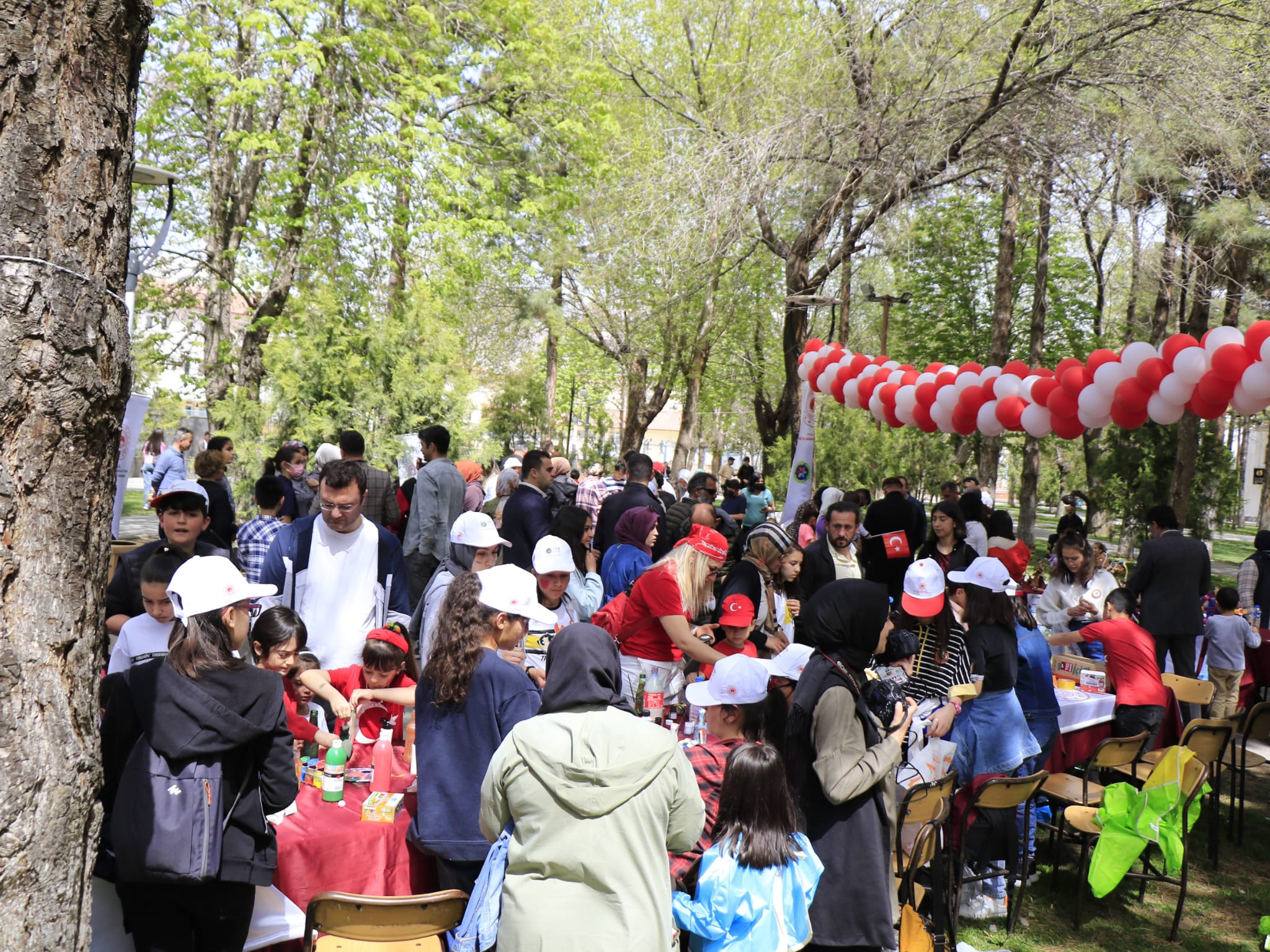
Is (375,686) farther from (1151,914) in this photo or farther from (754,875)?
(1151,914)

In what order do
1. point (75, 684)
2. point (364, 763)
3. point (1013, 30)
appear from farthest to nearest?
point (1013, 30)
point (364, 763)
point (75, 684)

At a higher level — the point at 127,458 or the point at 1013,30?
the point at 1013,30

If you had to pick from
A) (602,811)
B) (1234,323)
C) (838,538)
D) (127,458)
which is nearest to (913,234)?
(1234,323)

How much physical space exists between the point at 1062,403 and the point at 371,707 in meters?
5.97

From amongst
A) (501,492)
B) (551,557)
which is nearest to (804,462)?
(501,492)

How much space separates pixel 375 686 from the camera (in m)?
4.35

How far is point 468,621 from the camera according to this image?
3148mm

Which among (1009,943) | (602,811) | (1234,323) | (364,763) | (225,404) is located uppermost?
(1234,323)

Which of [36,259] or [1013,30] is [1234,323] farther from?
[36,259]

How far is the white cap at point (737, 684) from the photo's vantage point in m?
3.40

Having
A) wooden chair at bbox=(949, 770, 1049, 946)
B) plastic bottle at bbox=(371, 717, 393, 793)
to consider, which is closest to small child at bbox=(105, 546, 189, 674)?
plastic bottle at bbox=(371, 717, 393, 793)

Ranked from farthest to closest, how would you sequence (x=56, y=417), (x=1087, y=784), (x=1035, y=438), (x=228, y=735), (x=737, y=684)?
(x=1035, y=438) → (x=1087, y=784) → (x=737, y=684) → (x=228, y=735) → (x=56, y=417)

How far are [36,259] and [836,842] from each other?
2892 millimetres

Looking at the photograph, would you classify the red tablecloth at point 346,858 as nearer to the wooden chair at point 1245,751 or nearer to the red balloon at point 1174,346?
the wooden chair at point 1245,751
